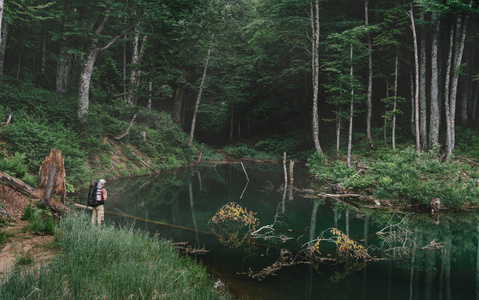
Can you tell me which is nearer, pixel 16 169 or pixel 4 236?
pixel 4 236

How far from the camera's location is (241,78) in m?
35.6

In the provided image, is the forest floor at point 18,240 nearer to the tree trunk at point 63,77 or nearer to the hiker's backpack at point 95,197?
the hiker's backpack at point 95,197

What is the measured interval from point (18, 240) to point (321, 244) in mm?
7775

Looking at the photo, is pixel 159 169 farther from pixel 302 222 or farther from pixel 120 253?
pixel 120 253

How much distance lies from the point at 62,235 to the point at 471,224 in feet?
44.7

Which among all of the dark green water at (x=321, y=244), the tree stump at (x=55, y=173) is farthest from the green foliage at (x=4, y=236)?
the dark green water at (x=321, y=244)

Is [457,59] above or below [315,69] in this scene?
below

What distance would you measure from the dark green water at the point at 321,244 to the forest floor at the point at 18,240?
2950 mm

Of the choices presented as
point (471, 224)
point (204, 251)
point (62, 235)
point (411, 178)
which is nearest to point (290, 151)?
point (411, 178)

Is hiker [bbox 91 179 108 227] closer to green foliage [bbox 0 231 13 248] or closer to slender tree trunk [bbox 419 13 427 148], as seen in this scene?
green foliage [bbox 0 231 13 248]

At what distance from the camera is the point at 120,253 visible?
200 inches

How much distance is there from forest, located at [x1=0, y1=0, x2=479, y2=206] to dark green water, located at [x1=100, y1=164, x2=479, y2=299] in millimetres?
3316

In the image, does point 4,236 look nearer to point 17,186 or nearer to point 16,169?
point 17,186

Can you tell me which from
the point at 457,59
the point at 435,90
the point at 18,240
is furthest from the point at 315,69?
the point at 18,240
